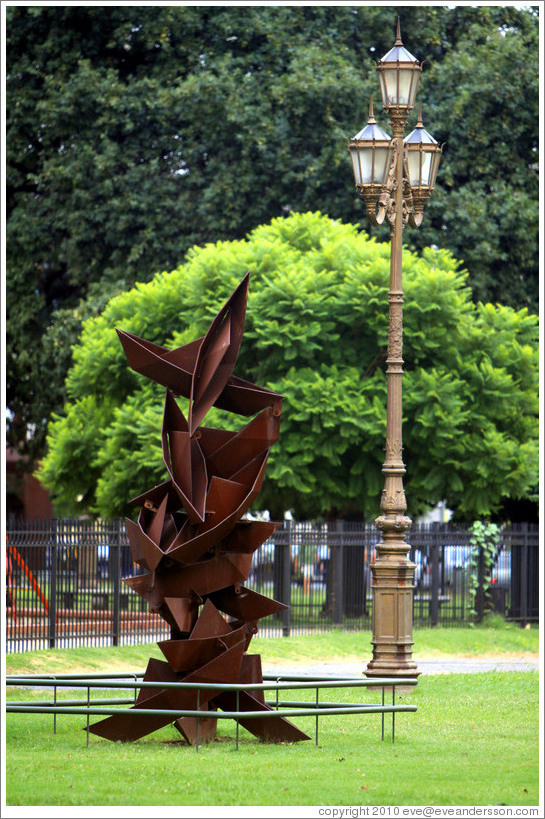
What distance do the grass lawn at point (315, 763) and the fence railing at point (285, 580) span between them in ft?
15.4

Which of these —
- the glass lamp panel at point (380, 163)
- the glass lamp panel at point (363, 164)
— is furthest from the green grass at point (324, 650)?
the glass lamp panel at point (380, 163)

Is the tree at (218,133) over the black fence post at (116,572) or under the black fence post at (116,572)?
over

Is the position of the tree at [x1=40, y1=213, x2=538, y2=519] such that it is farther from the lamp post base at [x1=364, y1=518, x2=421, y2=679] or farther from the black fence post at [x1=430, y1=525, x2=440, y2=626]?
the lamp post base at [x1=364, y1=518, x2=421, y2=679]

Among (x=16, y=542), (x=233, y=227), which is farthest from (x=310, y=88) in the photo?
(x=16, y=542)

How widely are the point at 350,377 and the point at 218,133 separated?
9.83 m

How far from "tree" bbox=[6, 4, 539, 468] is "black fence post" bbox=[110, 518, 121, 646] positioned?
1296 centimetres

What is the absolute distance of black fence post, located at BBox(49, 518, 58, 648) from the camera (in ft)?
69.6

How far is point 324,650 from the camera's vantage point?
77.2 ft

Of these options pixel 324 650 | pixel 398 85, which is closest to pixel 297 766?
pixel 398 85

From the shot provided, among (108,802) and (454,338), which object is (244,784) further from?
(454,338)

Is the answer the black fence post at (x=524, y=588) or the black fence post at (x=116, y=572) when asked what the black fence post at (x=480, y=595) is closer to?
the black fence post at (x=524, y=588)

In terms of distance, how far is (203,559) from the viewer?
1257 centimetres

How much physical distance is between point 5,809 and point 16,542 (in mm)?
12559

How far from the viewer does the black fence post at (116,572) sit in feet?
72.9
